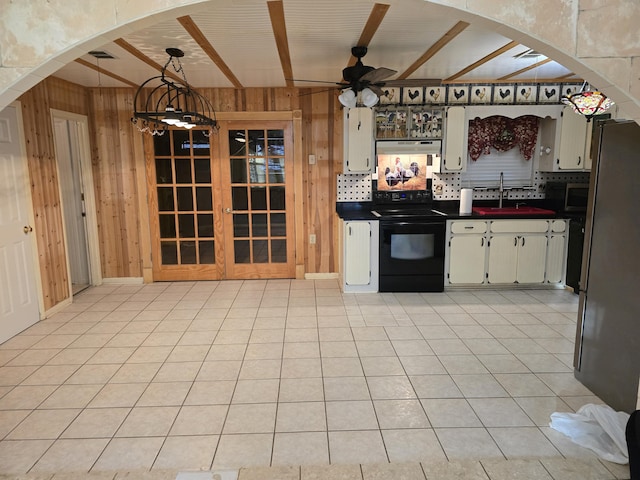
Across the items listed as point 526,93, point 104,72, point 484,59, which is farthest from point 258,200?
point 526,93

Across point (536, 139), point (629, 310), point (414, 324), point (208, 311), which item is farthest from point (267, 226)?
point (629, 310)

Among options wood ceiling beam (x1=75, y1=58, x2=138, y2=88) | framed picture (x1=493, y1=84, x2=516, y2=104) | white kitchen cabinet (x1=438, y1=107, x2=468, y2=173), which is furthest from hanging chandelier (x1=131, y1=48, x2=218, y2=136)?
framed picture (x1=493, y1=84, x2=516, y2=104)

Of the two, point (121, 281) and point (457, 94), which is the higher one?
point (457, 94)

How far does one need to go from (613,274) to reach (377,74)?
7.26 feet

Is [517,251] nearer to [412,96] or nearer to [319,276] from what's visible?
[412,96]

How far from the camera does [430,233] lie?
4.79 metres

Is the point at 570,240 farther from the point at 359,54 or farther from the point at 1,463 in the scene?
the point at 1,463

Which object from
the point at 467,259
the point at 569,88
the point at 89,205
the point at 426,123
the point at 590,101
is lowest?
the point at 467,259

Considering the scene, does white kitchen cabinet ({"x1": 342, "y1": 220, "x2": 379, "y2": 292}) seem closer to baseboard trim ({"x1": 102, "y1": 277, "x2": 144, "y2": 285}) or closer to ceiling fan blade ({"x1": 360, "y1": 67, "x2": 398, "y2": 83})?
ceiling fan blade ({"x1": 360, "y1": 67, "x2": 398, "y2": 83})

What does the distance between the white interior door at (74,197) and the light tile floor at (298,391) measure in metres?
1.04

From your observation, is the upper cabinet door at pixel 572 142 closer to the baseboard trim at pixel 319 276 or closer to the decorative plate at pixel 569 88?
the decorative plate at pixel 569 88

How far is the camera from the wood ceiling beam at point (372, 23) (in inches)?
103

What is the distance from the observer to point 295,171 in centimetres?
533

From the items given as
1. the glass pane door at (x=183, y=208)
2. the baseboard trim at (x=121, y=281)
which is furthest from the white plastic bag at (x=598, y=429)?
the baseboard trim at (x=121, y=281)
